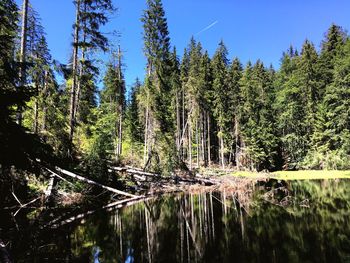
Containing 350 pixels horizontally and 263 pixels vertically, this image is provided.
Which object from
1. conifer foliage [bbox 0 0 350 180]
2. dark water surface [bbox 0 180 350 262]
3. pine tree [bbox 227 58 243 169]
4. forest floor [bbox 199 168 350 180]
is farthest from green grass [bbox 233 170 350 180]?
Result: dark water surface [bbox 0 180 350 262]

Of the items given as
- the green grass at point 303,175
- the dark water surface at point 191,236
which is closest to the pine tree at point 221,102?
the green grass at point 303,175

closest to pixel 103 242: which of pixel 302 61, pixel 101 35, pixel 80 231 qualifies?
pixel 80 231

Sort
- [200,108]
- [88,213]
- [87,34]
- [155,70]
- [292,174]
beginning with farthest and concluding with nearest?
[200,108]
[292,174]
[155,70]
[87,34]
[88,213]

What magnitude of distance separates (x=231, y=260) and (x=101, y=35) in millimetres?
16879

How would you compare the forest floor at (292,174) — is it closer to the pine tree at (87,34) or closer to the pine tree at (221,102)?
the pine tree at (221,102)

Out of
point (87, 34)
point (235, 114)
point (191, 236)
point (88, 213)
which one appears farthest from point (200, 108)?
point (191, 236)

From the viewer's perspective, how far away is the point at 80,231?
9.77m

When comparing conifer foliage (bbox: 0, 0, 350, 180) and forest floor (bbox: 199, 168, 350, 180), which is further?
forest floor (bbox: 199, 168, 350, 180)

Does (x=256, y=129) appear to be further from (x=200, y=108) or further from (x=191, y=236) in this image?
(x=191, y=236)

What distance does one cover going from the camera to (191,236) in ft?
31.3

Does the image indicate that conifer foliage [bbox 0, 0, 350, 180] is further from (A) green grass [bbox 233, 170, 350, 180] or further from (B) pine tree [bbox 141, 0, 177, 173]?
(A) green grass [bbox 233, 170, 350, 180]

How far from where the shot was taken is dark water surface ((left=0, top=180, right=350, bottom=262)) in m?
7.32

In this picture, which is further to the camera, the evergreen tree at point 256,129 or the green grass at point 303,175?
the evergreen tree at point 256,129

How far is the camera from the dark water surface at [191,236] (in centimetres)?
732
